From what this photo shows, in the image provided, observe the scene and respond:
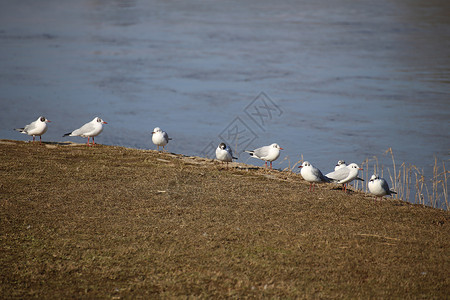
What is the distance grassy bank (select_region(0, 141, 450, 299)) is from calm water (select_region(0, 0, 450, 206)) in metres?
4.80

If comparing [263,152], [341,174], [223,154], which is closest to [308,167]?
[341,174]

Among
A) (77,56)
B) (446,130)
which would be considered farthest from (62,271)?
(77,56)

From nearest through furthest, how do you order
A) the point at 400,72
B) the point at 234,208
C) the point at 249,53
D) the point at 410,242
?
the point at 410,242 < the point at 234,208 < the point at 400,72 < the point at 249,53

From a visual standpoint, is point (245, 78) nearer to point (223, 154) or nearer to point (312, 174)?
point (223, 154)

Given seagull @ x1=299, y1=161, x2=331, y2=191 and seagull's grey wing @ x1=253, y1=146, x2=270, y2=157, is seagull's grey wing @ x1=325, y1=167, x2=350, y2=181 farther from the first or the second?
seagull's grey wing @ x1=253, y1=146, x2=270, y2=157

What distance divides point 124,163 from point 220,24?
23.7 meters

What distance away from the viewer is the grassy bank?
5297mm

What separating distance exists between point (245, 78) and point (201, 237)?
50.8 feet

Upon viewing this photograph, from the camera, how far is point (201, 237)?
21.0 ft

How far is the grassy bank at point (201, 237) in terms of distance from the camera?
5.30 meters

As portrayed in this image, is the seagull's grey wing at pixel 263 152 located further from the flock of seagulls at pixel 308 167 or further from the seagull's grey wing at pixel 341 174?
the seagull's grey wing at pixel 341 174

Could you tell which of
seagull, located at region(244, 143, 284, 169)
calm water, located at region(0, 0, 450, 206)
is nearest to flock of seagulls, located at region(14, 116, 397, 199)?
seagull, located at region(244, 143, 284, 169)

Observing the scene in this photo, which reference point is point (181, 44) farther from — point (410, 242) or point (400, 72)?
point (410, 242)

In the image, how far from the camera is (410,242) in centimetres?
652
